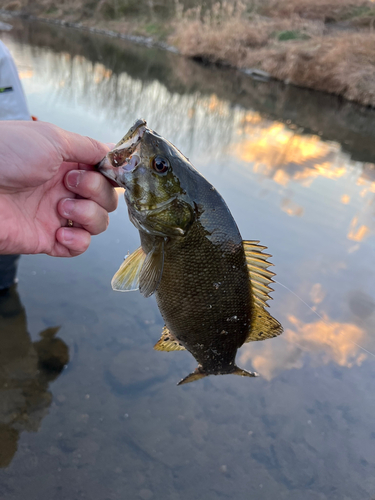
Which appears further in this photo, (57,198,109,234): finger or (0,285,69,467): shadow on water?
(0,285,69,467): shadow on water

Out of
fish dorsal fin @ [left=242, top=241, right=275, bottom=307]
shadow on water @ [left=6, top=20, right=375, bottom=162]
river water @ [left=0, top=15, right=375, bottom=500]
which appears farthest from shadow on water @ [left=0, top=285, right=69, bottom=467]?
shadow on water @ [left=6, top=20, right=375, bottom=162]

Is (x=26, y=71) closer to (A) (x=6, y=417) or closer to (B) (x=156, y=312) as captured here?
(B) (x=156, y=312)

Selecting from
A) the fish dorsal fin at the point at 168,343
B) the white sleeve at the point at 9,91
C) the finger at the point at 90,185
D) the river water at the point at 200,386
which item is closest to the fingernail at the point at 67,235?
the finger at the point at 90,185

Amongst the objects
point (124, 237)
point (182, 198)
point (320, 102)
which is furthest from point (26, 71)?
point (182, 198)

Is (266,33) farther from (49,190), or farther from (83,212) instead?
(83,212)

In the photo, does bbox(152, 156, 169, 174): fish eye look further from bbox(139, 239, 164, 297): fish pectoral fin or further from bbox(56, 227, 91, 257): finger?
bbox(56, 227, 91, 257): finger

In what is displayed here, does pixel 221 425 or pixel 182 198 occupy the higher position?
pixel 182 198

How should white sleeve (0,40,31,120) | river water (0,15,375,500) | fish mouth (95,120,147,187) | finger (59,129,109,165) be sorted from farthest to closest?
white sleeve (0,40,31,120) → river water (0,15,375,500) → finger (59,129,109,165) → fish mouth (95,120,147,187)
